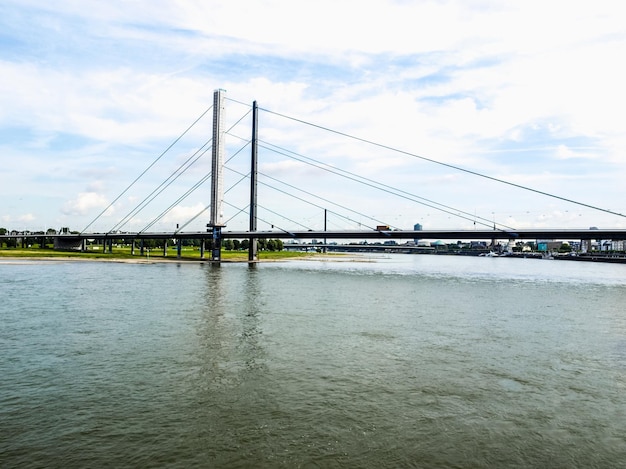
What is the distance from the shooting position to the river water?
Answer: 33.5ft

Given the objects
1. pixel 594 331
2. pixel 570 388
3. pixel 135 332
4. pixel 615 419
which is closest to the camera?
pixel 615 419

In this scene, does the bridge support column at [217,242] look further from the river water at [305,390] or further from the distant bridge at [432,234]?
the river water at [305,390]

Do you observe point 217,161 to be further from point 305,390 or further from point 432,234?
point 305,390

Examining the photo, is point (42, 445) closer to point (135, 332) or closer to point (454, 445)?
point (454, 445)

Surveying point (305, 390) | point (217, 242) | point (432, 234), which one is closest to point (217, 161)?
point (217, 242)

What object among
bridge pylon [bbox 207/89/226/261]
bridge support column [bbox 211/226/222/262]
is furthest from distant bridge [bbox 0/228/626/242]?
bridge pylon [bbox 207/89/226/261]

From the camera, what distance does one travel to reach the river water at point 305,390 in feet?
33.5

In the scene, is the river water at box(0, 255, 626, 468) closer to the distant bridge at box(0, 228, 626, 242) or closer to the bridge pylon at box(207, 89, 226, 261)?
the distant bridge at box(0, 228, 626, 242)

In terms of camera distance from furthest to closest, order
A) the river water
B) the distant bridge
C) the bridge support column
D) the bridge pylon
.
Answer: the bridge support column
the bridge pylon
the distant bridge
the river water

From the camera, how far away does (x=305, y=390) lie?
46.6ft

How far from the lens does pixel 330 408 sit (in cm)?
1270

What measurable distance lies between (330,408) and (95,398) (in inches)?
260

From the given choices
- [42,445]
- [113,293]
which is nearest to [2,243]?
[113,293]

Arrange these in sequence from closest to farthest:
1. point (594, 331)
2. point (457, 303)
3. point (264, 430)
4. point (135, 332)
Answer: point (264, 430)
point (135, 332)
point (594, 331)
point (457, 303)
